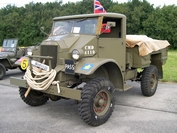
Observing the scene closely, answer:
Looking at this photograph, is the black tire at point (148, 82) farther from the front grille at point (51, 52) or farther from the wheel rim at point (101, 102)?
the front grille at point (51, 52)

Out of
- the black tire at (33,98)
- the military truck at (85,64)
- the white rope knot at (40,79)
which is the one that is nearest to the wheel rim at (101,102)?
the military truck at (85,64)

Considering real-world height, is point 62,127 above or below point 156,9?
below

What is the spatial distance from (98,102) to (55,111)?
1267 millimetres

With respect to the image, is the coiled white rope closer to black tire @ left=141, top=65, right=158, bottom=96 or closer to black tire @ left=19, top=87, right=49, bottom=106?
black tire @ left=19, top=87, right=49, bottom=106

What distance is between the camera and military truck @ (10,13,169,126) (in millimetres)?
4164

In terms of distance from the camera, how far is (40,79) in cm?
449

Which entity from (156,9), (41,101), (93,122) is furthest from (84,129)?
(156,9)

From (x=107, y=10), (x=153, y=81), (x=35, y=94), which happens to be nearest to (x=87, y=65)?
(x=35, y=94)

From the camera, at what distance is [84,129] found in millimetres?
4172

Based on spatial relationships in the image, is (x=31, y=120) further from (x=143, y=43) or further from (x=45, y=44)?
(x=143, y=43)

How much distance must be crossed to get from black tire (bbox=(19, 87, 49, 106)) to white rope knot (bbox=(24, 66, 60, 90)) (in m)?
0.72

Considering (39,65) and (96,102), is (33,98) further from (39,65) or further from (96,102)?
(96,102)

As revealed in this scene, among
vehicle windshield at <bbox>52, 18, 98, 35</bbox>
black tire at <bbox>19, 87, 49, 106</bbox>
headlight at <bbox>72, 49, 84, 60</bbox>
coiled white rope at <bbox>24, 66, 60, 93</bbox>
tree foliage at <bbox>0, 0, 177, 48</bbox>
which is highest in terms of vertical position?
tree foliage at <bbox>0, 0, 177, 48</bbox>

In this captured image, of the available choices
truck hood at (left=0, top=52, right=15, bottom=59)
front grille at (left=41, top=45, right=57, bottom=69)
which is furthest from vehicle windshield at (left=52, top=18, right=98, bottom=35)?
truck hood at (left=0, top=52, right=15, bottom=59)
